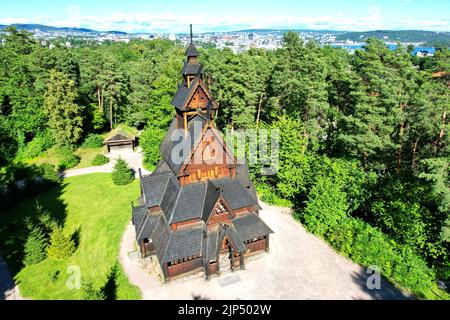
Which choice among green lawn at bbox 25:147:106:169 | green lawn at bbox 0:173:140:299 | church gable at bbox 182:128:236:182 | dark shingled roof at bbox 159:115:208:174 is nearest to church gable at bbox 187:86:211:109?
dark shingled roof at bbox 159:115:208:174

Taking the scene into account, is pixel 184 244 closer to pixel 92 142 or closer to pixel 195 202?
pixel 195 202

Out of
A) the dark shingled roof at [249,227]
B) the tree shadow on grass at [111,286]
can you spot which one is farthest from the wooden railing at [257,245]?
the tree shadow on grass at [111,286]

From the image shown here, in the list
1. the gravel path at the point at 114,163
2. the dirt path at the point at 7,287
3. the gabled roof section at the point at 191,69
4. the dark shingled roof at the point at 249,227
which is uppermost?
the gabled roof section at the point at 191,69

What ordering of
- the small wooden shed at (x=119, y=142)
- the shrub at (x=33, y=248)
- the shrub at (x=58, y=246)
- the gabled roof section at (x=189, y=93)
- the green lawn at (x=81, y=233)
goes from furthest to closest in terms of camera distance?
the small wooden shed at (x=119, y=142) → the shrub at (x=58, y=246) → the shrub at (x=33, y=248) → the green lawn at (x=81, y=233) → the gabled roof section at (x=189, y=93)

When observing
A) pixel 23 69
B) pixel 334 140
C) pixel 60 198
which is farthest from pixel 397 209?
pixel 23 69

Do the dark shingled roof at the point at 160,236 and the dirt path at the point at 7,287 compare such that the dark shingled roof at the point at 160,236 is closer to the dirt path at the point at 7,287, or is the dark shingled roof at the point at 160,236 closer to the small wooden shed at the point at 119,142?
the dirt path at the point at 7,287

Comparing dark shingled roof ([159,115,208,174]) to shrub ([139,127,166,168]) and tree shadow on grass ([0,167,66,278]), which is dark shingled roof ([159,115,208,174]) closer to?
tree shadow on grass ([0,167,66,278])

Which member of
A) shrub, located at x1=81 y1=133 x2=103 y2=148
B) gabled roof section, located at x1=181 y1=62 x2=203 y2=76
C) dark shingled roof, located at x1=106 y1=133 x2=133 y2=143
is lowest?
shrub, located at x1=81 y1=133 x2=103 y2=148
